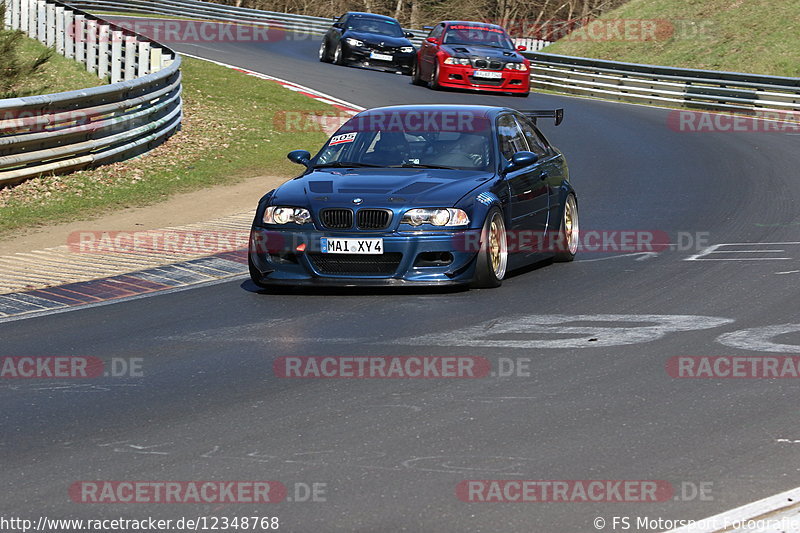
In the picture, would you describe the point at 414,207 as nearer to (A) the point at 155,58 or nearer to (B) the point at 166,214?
(B) the point at 166,214

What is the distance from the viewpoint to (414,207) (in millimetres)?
10195

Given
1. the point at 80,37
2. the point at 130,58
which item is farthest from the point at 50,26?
the point at 130,58

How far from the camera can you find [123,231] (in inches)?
559

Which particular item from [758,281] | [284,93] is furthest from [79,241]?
[284,93]

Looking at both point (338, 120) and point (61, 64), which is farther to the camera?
point (61, 64)

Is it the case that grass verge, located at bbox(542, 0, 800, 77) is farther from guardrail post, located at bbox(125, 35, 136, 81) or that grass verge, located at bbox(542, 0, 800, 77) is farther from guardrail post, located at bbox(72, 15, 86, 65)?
guardrail post, located at bbox(125, 35, 136, 81)

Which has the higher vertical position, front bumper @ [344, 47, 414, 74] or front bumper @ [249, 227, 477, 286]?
front bumper @ [249, 227, 477, 286]

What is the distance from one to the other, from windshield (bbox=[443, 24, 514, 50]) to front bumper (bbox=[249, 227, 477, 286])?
69.1 feet

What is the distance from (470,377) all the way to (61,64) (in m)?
21.8

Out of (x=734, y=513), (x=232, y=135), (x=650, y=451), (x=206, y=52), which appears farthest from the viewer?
(x=206, y=52)

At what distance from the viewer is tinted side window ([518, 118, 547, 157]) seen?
12211 mm

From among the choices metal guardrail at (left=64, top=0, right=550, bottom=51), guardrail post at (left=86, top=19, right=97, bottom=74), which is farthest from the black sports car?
metal guardrail at (left=64, top=0, right=550, bottom=51)

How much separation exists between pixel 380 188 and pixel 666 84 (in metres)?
23.7

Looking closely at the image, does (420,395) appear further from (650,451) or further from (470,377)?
(650,451)
